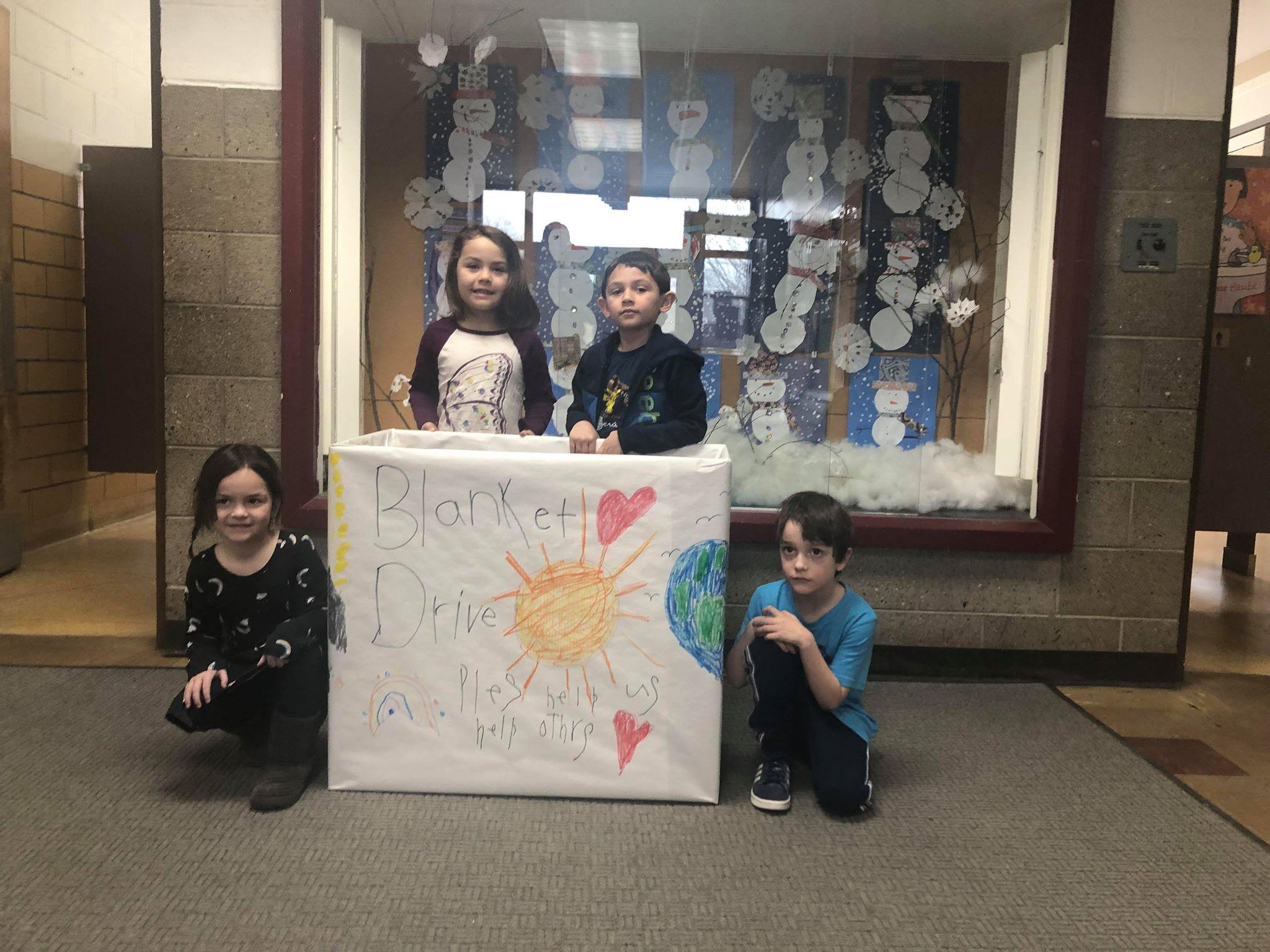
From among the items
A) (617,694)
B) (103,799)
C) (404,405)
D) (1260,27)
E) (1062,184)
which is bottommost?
(103,799)

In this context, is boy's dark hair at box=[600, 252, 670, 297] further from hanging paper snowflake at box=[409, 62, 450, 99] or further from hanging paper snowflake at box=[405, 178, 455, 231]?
hanging paper snowflake at box=[409, 62, 450, 99]

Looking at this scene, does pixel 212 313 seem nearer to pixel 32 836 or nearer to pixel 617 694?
pixel 32 836

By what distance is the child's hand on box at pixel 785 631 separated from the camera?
1580 millimetres

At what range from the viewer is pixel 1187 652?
2.67m

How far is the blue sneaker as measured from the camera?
1.61 metres

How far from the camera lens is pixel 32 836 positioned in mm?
1452

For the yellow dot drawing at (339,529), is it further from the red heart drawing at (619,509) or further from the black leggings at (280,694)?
the red heart drawing at (619,509)

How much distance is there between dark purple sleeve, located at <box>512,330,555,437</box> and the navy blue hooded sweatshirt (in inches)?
Result: 4.8

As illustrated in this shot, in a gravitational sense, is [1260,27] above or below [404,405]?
above

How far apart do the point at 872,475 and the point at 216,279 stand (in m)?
1.72

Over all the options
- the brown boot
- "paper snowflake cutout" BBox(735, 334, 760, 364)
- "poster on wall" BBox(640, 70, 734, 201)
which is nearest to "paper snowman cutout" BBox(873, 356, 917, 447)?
"paper snowflake cutout" BBox(735, 334, 760, 364)

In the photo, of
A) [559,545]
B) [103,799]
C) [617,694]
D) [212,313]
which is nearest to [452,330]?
[212,313]

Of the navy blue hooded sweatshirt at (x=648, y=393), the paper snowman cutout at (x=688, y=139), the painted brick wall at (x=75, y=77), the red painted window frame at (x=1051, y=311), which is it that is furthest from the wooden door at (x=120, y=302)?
the navy blue hooded sweatshirt at (x=648, y=393)

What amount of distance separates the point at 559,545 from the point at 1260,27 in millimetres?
4521
